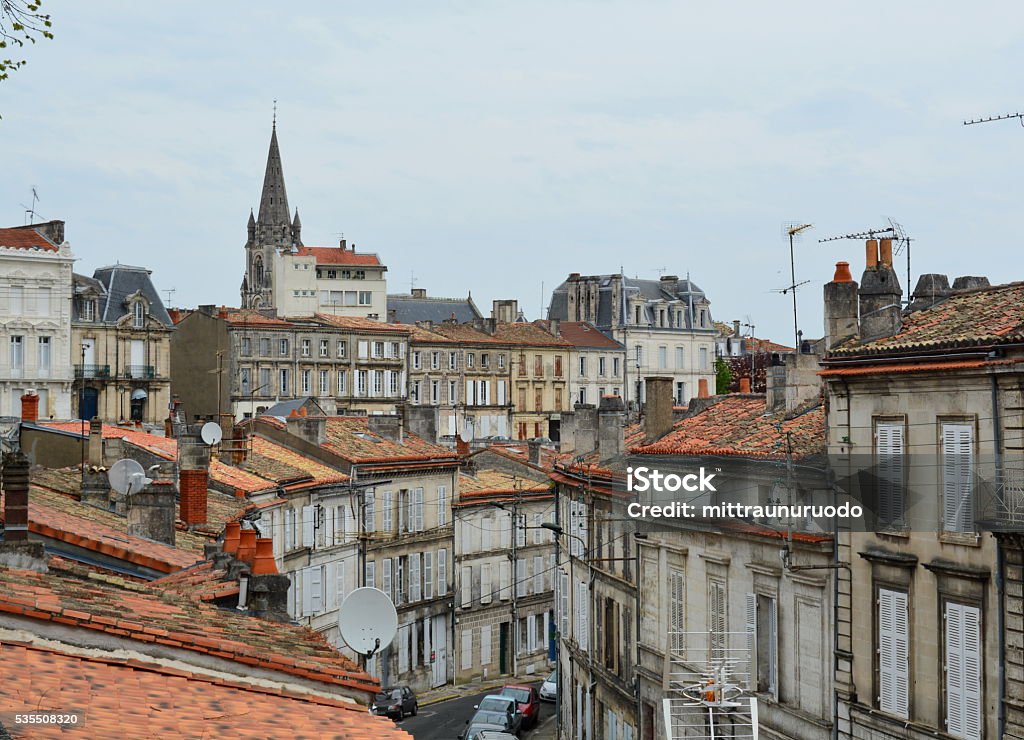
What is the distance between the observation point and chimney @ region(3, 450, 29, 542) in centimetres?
2016

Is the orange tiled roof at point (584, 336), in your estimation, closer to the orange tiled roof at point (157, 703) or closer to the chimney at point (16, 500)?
the chimney at point (16, 500)

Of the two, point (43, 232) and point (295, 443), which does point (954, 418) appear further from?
point (43, 232)

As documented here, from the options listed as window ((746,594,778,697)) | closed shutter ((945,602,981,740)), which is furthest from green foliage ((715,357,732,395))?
closed shutter ((945,602,981,740))

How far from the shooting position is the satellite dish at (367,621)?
1953cm

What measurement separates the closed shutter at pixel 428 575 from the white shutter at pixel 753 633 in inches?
1203

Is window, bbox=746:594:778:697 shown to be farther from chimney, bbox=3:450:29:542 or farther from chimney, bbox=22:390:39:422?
chimney, bbox=22:390:39:422

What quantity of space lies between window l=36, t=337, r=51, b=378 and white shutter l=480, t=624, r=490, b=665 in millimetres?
31190

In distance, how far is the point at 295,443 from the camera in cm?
5291

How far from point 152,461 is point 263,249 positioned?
132 meters

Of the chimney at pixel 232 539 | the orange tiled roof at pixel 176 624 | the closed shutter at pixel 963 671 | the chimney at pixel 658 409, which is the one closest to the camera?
the orange tiled roof at pixel 176 624

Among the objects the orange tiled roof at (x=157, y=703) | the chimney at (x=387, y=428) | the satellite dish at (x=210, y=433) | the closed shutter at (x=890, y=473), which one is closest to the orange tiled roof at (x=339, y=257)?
the chimney at (x=387, y=428)

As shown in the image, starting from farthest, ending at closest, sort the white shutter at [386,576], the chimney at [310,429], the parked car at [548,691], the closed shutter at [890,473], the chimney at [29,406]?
1. the white shutter at [386,576]
2. the chimney at [310,429]
3. the parked car at [548,691]
4. the chimney at [29,406]
5. the closed shutter at [890,473]

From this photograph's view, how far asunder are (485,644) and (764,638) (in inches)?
A: 1321

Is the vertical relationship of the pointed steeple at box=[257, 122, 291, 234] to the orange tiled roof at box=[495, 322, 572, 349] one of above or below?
above
